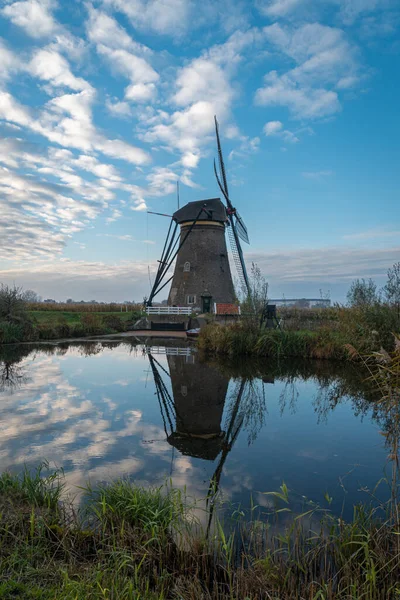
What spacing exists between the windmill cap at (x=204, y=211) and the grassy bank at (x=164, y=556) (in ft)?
82.7

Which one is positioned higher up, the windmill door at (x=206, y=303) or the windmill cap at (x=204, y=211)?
the windmill cap at (x=204, y=211)

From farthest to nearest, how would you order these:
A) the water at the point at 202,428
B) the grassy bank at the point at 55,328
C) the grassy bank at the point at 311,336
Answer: the grassy bank at the point at 55,328 < the grassy bank at the point at 311,336 < the water at the point at 202,428

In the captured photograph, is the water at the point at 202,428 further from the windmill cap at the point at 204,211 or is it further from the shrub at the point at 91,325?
the windmill cap at the point at 204,211

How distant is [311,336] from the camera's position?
15.2m

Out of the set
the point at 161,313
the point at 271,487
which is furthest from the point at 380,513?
the point at 161,313

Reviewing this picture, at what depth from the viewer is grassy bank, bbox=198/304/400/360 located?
12.2m

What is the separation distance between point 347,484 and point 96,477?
2.86m

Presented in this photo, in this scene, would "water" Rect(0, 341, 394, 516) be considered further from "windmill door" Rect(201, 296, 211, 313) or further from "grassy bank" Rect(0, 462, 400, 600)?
"windmill door" Rect(201, 296, 211, 313)

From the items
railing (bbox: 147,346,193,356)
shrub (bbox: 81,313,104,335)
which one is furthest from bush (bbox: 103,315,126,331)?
railing (bbox: 147,346,193,356)

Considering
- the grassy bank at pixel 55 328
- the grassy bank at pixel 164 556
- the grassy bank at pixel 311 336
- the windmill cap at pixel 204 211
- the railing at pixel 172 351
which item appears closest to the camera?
the grassy bank at pixel 164 556

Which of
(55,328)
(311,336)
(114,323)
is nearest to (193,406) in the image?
(311,336)

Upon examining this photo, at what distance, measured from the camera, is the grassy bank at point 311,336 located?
12195mm

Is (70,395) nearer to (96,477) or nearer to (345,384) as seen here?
(96,477)

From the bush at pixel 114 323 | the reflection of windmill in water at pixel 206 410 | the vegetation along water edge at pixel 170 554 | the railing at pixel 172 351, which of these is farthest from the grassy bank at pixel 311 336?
the bush at pixel 114 323
